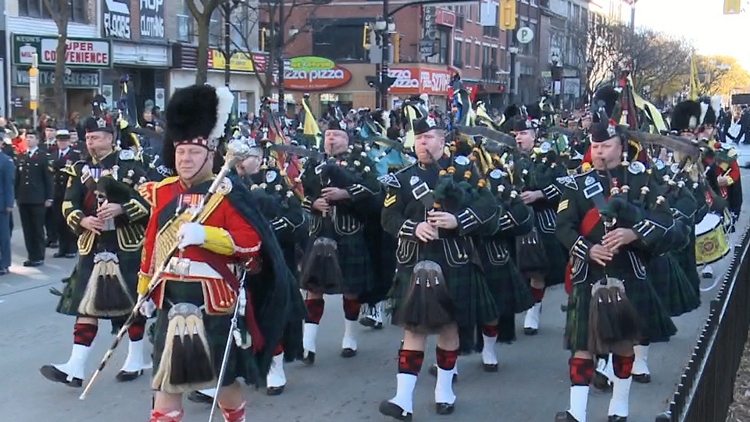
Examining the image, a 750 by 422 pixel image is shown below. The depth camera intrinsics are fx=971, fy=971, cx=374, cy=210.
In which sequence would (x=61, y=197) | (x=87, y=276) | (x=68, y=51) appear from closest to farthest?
1. (x=87, y=276)
2. (x=61, y=197)
3. (x=68, y=51)

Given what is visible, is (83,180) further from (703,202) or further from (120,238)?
(703,202)

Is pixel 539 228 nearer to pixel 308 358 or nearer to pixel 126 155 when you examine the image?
pixel 308 358

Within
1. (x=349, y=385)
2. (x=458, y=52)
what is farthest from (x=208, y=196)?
(x=458, y=52)

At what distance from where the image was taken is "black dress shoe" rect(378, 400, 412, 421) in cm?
621

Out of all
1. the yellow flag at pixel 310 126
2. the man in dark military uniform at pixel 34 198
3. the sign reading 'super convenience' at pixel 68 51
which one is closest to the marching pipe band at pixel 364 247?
the yellow flag at pixel 310 126

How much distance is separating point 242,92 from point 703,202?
29.1 meters

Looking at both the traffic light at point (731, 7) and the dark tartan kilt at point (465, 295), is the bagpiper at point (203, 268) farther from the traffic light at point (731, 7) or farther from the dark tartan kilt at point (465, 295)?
the traffic light at point (731, 7)

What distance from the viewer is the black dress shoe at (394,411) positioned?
6.21 metres

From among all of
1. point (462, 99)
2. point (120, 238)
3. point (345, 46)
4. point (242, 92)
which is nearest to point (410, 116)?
point (462, 99)

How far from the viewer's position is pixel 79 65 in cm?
2575

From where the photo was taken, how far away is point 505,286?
287 inches

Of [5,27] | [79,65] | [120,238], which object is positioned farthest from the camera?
[79,65]

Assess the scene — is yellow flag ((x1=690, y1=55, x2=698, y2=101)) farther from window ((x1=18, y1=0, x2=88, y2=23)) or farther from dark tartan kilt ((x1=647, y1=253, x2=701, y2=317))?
window ((x1=18, y1=0, x2=88, y2=23))

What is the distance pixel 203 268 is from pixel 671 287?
12.5ft
